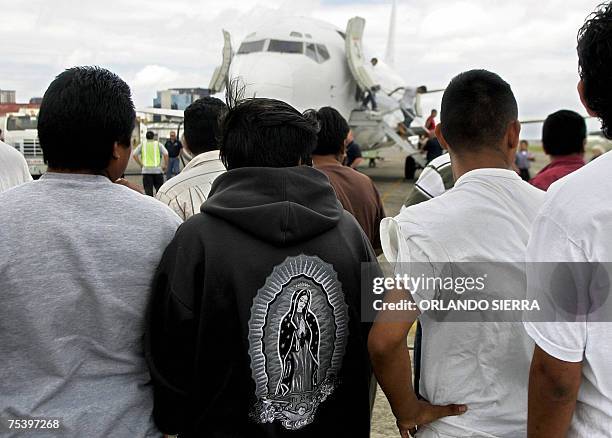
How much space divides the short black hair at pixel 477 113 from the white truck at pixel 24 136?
17.7m

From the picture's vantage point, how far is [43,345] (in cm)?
180

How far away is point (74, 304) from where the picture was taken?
5.96 ft

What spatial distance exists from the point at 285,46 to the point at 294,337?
54.3 ft

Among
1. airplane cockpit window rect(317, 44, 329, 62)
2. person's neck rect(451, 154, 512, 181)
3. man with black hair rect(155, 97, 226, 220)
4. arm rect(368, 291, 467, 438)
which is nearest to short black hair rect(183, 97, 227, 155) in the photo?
man with black hair rect(155, 97, 226, 220)

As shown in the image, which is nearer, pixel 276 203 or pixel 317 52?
pixel 276 203

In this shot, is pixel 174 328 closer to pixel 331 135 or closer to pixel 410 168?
pixel 331 135

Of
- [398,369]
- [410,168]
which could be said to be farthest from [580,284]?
[410,168]

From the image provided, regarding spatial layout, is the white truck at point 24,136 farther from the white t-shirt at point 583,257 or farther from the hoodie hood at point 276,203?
the white t-shirt at point 583,257

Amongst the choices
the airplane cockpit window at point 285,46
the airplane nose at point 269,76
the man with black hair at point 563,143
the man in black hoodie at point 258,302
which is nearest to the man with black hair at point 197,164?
the man in black hoodie at point 258,302

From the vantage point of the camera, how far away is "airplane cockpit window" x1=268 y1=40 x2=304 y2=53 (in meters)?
17.7

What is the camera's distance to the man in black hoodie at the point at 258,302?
6.28 ft

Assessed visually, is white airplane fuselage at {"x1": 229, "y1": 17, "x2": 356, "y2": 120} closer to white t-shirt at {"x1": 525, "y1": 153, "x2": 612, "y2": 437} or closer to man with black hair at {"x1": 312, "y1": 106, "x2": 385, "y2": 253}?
man with black hair at {"x1": 312, "y1": 106, "x2": 385, "y2": 253}

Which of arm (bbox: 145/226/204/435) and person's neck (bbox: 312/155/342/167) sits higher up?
person's neck (bbox: 312/155/342/167)

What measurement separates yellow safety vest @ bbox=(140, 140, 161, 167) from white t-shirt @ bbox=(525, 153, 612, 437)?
12554mm
